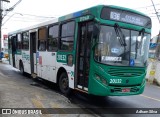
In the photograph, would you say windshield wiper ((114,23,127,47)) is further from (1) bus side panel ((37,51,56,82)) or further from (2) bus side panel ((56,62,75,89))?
(1) bus side panel ((37,51,56,82))

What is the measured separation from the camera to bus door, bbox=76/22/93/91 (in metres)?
8.21

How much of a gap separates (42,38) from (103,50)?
529cm

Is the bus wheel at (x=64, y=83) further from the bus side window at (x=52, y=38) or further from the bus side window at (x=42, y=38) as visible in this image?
the bus side window at (x=42, y=38)

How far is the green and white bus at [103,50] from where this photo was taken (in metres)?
7.77

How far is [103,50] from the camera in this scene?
7.78 m

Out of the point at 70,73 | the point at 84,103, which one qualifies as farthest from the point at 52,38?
the point at 84,103

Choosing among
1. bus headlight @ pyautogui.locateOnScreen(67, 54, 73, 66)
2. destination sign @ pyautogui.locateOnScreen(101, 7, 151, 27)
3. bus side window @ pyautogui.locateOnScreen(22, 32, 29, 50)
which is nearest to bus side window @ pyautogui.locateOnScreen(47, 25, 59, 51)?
bus headlight @ pyautogui.locateOnScreen(67, 54, 73, 66)

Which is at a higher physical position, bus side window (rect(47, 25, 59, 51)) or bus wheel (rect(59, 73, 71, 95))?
bus side window (rect(47, 25, 59, 51))

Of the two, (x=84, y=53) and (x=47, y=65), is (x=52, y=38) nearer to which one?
(x=47, y=65)

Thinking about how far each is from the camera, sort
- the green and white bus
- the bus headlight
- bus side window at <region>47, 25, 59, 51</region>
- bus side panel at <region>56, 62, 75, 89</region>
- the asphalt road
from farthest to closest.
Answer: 1. bus side window at <region>47, 25, 59, 51</region>
2. the bus headlight
3. bus side panel at <region>56, 62, 75, 89</region>
4. the green and white bus
5. the asphalt road

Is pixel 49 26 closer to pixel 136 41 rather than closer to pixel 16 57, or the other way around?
pixel 136 41

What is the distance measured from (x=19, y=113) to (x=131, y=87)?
3809mm

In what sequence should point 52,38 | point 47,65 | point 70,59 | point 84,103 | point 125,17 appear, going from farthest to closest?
1. point 47,65
2. point 52,38
3. point 70,59
4. point 84,103
5. point 125,17

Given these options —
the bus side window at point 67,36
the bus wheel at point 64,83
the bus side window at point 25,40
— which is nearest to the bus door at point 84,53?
the bus side window at point 67,36
